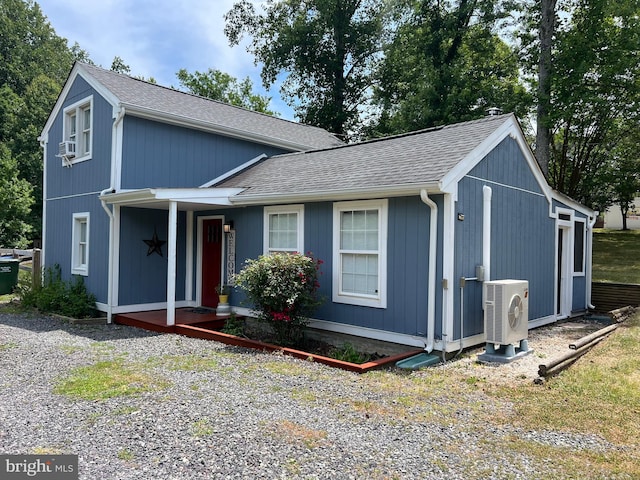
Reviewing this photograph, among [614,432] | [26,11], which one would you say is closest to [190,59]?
[26,11]

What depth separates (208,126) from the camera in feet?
34.7

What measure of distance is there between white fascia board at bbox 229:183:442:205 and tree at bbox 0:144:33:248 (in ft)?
56.8

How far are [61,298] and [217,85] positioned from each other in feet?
87.4

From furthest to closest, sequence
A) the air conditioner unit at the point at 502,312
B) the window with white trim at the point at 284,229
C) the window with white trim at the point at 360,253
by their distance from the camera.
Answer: the window with white trim at the point at 284,229 → the window with white trim at the point at 360,253 → the air conditioner unit at the point at 502,312

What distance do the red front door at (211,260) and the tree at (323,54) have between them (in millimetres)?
17634

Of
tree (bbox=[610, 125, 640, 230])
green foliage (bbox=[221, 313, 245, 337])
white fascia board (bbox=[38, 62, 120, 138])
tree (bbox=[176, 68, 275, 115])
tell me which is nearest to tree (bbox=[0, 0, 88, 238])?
tree (bbox=[176, 68, 275, 115])

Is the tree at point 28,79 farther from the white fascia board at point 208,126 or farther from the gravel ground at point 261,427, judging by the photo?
the gravel ground at point 261,427

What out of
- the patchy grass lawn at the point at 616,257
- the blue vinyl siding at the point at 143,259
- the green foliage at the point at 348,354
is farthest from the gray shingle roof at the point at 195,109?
the patchy grass lawn at the point at 616,257

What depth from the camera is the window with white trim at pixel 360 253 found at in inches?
273

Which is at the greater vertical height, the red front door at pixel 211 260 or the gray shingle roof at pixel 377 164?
the gray shingle roof at pixel 377 164

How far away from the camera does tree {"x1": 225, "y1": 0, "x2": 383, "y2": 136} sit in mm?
26328

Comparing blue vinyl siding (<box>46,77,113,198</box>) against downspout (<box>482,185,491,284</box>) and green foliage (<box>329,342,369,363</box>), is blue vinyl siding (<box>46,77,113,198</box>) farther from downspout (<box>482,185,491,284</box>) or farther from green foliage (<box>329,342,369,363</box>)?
downspout (<box>482,185,491,284</box>)

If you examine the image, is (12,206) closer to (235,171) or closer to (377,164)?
(235,171)

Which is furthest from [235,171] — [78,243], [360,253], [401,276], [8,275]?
[8,275]
